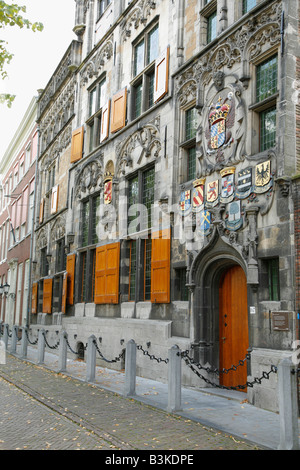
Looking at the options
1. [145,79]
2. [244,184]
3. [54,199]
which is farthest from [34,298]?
[244,184]

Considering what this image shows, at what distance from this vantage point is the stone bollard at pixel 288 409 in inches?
226

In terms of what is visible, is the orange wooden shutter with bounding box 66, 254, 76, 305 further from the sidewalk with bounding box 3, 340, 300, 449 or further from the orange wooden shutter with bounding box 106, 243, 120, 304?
the sidewalk with bounding box 3, 340, 300, 449

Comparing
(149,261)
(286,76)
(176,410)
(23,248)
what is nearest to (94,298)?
(149,261)

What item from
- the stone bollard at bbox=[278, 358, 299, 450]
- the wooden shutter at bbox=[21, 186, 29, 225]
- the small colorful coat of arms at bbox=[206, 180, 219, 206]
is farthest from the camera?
the wooden shutter at bbox=[21, 186, 29, 225]

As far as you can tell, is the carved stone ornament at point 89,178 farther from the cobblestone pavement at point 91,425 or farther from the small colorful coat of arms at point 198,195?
the cobblestone pavement at point 91,425

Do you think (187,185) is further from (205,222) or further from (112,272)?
(112,272)

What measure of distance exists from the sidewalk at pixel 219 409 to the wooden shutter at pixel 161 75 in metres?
8.01

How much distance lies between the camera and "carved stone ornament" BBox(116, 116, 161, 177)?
527 inches

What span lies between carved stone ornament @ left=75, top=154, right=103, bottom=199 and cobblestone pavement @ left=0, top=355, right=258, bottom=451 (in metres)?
8.80

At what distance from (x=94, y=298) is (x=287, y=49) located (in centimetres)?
1059

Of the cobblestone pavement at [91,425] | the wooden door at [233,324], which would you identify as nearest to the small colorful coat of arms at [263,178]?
the wooden door at [233,324]

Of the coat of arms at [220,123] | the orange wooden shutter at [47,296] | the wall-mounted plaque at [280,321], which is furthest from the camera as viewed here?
the orange wooden shutter at [47,296]

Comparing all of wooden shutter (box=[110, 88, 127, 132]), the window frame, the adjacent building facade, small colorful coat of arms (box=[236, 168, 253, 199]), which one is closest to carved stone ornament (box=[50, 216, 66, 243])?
the adjacent building facade
